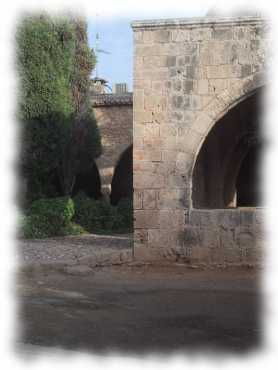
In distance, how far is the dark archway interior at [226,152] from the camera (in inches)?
410

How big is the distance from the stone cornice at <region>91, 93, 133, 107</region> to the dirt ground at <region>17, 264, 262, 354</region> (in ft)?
33.5

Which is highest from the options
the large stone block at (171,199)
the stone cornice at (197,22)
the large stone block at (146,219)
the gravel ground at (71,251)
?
the stone cornice at (197,22)

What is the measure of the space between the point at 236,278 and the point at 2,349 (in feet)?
12.9

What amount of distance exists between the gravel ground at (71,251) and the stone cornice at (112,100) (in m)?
6.05

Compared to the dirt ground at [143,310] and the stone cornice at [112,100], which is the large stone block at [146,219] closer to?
the dirt ground at [143,310]

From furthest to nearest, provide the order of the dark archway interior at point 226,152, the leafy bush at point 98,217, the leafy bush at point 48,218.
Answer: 1. the leafy bush at point 98,217
2. the leafy bush at point 48,218
3. the dark archway interior at point 226,152

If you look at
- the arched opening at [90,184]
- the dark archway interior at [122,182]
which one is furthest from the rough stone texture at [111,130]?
the dark archway interior at [122,182]

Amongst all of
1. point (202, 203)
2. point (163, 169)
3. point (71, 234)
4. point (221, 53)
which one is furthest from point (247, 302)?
point (71, 234)

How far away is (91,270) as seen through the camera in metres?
7.11

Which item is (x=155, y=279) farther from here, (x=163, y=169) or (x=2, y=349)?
(x=2, y=349)

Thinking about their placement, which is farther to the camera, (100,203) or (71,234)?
(100,203)

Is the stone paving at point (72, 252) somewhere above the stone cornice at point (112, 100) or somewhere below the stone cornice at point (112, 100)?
below

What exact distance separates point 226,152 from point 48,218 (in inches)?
175

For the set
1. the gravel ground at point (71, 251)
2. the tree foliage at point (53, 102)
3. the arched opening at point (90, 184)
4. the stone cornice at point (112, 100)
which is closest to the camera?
the gravel ground at point (71, 251)
